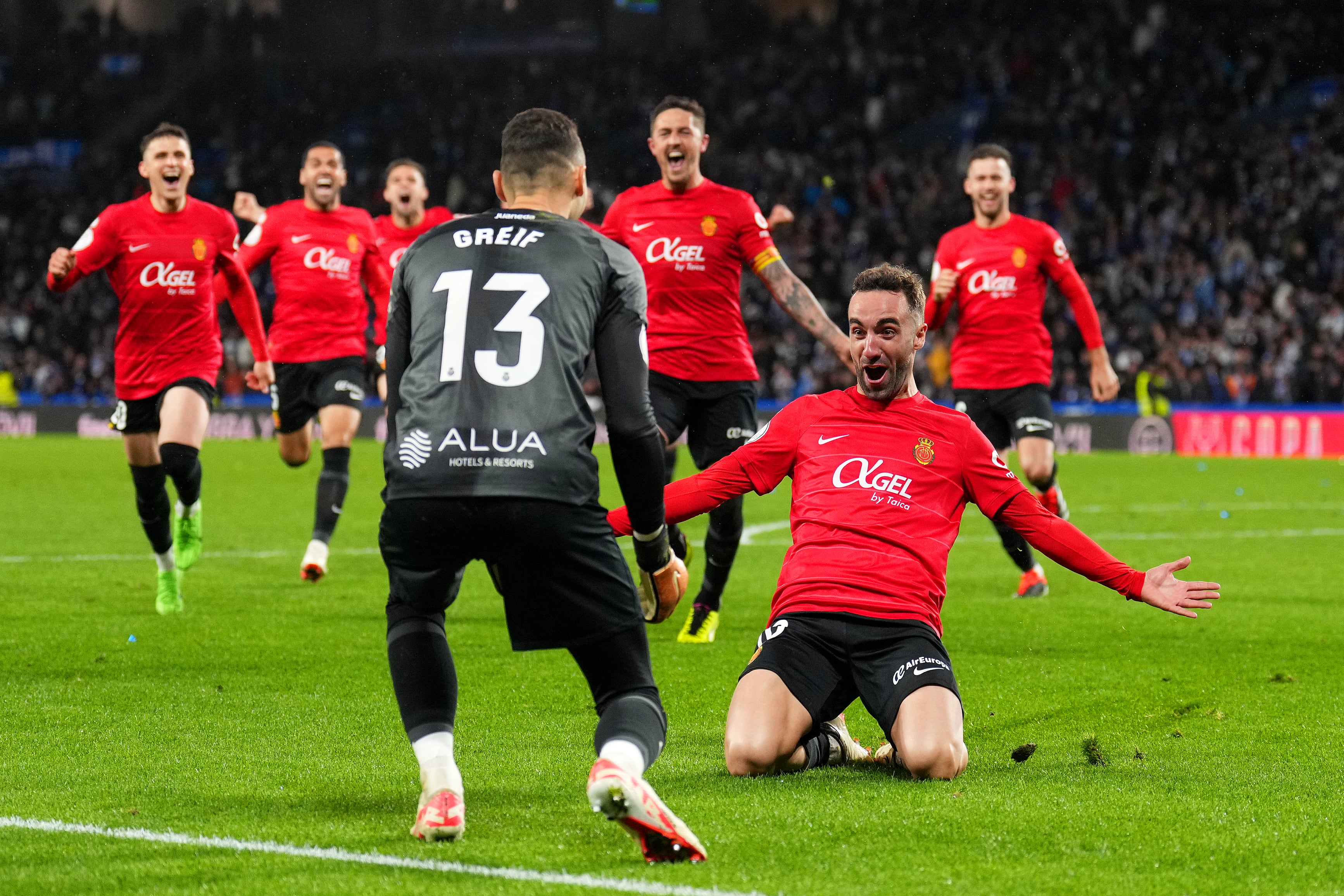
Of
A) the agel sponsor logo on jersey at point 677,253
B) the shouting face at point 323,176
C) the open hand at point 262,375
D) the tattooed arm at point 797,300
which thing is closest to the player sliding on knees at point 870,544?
the tattooed arm at point 797,300

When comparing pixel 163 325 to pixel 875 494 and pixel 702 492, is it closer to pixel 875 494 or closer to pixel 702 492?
pixel 702 492

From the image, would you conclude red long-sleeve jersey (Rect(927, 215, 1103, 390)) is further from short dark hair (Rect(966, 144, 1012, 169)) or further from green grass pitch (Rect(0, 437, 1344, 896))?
green grass pitch (Rect(0, 437, 1344, 896))

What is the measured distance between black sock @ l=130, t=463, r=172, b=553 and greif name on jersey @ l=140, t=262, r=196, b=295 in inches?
38.5

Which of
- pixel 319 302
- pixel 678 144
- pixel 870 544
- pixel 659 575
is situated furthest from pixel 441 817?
pixel 319 302

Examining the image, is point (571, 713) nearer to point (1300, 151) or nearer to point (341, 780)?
point (341, 780)

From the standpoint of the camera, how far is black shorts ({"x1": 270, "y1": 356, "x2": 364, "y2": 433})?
35.9ft

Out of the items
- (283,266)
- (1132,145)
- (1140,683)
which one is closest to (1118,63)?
(1132,145)

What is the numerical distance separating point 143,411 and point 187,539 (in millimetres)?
967

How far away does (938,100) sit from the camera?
34625mm

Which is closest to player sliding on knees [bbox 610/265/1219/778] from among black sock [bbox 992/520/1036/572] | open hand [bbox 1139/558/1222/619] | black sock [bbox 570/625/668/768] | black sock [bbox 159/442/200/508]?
open hand [bbox 1139/558/1222/619]

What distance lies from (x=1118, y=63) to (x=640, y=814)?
32038mm

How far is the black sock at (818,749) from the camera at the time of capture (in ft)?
16.7

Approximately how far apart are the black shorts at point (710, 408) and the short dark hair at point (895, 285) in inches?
123

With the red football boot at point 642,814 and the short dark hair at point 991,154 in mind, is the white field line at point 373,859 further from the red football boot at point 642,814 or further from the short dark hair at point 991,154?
the short dark hair at point 991,154
